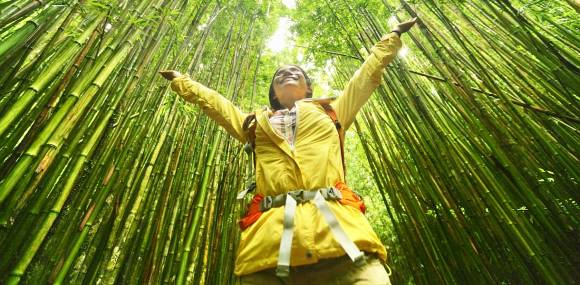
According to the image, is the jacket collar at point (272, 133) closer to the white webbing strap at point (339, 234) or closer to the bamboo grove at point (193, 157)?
the white webbing strap at point (339, 234)

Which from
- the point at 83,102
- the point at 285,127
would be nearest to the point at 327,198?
the point at 285,127

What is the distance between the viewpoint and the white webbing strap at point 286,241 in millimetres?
1054

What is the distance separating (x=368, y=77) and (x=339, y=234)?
699 mm

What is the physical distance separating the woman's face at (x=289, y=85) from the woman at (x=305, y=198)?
0.65 feet

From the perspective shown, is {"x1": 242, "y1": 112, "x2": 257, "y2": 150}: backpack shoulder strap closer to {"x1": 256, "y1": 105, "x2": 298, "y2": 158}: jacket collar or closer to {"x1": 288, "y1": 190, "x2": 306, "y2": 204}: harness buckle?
{"x1": 256, "y1": 105, "x2": 298, "y2": 158}: jacket collar

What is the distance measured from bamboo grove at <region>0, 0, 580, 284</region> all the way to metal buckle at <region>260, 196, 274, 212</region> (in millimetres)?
504

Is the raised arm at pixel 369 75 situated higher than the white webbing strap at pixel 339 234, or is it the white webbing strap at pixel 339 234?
the raised arm at pixel 369 75

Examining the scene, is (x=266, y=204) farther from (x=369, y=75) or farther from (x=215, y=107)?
(x=369, y=75)

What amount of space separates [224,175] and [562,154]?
1.73 meters

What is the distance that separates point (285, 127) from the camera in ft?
4.87

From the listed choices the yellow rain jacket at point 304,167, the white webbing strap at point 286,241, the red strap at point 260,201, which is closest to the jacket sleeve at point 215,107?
the yellow rain jacket at point 304,167

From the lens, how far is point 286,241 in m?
1.09

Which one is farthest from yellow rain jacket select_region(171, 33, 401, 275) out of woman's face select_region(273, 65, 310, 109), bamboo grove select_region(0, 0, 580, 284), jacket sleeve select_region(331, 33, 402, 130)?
bamboo grove select_region(0, 0, 580, 284)

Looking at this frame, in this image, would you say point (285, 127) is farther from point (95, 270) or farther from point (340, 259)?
point (95, 270)
